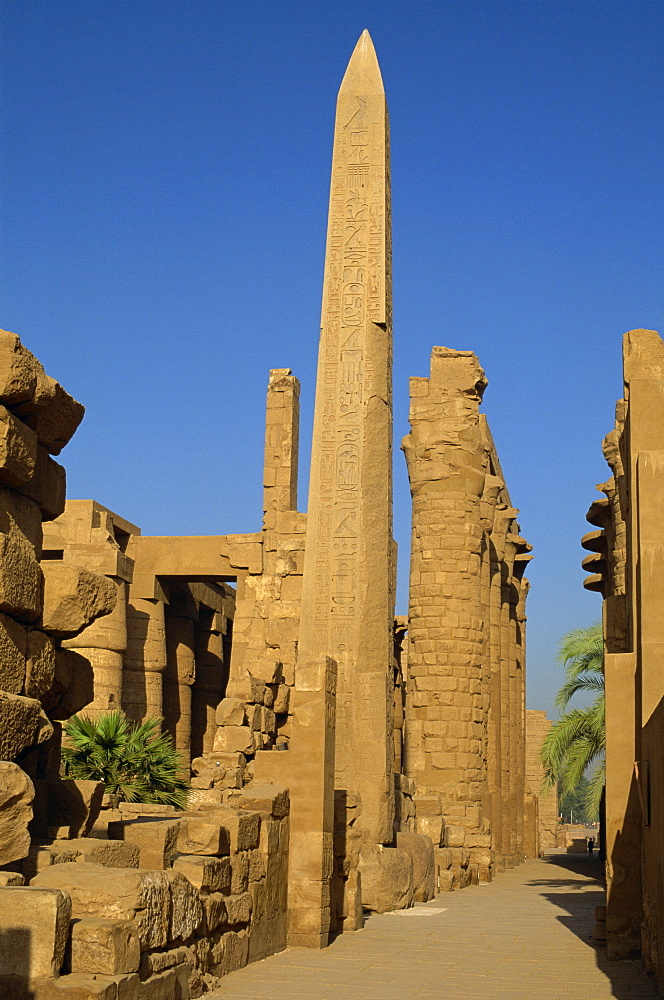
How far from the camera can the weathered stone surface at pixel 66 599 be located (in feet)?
20.7

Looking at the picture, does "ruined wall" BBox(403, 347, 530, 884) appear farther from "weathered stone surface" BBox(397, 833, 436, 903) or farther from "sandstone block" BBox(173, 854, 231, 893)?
"sandstone block" BBox(173, 854, 231, 893)

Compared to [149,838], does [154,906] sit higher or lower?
lower

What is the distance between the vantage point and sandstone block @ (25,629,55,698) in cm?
616

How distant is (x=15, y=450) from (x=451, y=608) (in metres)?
13.2

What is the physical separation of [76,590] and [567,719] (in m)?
19.5

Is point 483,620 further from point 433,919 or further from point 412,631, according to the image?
point 433,919

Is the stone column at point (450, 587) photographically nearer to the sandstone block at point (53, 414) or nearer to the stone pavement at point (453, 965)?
the stone pavement at point (453, 965)

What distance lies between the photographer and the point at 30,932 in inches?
181

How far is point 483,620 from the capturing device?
751 inches

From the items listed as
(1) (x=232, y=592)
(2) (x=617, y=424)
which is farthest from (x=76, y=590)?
(1) (x=232, y=592)

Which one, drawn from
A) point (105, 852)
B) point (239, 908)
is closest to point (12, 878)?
point (105, 852)

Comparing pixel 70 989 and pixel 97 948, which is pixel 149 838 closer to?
pixel 97 948

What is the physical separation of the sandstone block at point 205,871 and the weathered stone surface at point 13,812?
1.64 m

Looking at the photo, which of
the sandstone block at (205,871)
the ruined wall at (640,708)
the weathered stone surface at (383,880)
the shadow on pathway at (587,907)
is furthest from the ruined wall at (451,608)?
the sandstone block at (205,871)
